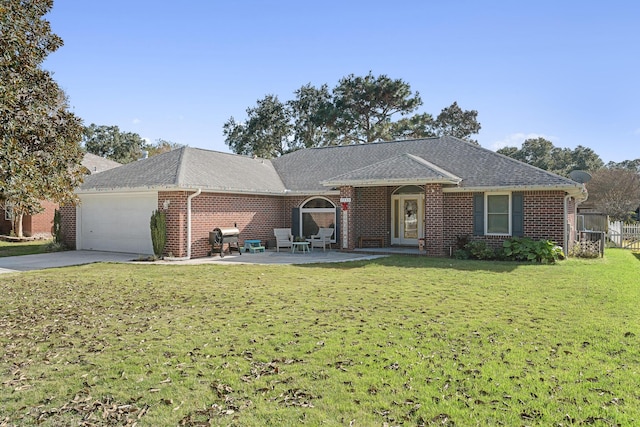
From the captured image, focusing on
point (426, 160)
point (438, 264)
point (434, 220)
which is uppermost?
point (426, 160)

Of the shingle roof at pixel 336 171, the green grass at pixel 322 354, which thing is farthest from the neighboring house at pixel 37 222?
the green grass at pixel 322 354

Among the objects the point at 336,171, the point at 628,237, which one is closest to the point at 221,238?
the point at 336,171

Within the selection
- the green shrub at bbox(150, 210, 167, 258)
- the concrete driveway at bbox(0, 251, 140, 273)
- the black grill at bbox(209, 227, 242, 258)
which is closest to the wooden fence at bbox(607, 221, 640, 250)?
the black grill at bbox(209, 227, 242, 258)

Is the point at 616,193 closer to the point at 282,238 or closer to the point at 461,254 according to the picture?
the point at 461,254

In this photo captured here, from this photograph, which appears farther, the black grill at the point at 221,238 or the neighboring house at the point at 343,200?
the black grill at the point at 221,238

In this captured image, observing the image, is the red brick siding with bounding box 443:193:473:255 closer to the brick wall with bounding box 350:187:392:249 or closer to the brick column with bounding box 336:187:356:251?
the brick wall with bounding box 350:187:392:249

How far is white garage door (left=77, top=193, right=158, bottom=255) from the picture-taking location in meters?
16.9

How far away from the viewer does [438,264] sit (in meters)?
13.9

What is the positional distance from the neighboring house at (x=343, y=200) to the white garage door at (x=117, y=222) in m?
0.04

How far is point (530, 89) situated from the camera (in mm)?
19688

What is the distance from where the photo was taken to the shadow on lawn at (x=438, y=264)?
13016 mm

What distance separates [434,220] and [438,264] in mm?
2440

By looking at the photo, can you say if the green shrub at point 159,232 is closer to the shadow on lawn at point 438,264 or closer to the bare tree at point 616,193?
the shadow on lawn at point 438,264

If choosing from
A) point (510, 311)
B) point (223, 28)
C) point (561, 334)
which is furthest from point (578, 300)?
point (223, 28)
